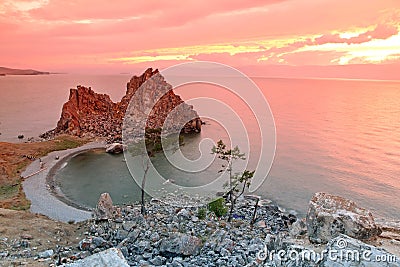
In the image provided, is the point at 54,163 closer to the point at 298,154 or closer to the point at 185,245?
the point at 185,245

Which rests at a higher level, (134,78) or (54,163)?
(134,78)

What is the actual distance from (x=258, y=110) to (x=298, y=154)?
54.4m

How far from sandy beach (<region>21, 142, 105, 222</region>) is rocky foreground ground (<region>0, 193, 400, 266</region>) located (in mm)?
5456

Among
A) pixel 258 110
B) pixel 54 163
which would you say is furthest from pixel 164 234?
pixel 258 110

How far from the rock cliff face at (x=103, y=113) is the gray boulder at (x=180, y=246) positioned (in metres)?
49.1

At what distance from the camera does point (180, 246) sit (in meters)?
20.7

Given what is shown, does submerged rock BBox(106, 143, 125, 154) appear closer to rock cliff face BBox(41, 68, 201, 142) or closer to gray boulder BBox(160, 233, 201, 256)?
rock cliff face BBox(41, 68, 201, 142)

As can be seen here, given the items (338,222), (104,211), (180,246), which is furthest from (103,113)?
(338,222)

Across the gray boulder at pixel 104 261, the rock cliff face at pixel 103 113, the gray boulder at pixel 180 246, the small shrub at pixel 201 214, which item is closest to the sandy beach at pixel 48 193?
the small shrub at pixel 201 214

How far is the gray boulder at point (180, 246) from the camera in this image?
20.6 metres

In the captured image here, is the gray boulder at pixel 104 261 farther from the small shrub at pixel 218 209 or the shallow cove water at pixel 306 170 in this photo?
the shallow cove water at pixel 306 170

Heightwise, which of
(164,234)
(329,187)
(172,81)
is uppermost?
(172,81)

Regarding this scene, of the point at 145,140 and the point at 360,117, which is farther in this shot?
the point at 360,117

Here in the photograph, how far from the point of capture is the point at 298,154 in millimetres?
60031
